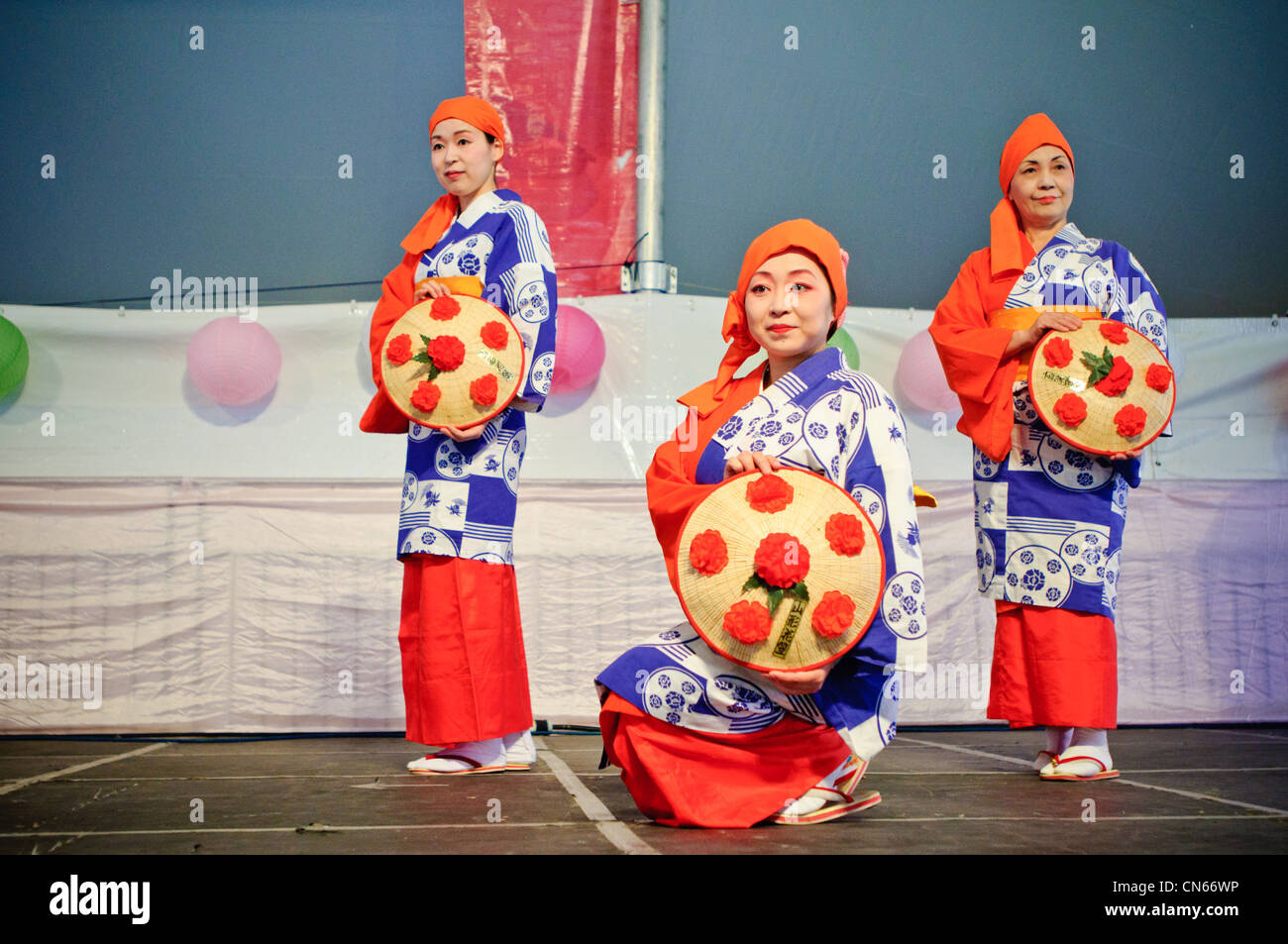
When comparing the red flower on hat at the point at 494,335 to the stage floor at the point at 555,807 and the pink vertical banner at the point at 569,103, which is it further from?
the pink vertical banner at the point at 569,103

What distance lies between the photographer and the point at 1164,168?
4.87 m

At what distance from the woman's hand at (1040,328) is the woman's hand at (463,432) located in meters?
1.41

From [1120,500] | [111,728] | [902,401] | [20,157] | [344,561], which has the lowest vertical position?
[111,728]

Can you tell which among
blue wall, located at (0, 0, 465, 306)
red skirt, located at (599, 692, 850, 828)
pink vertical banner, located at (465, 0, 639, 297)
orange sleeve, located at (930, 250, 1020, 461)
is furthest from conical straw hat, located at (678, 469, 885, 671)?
blue wall, located at (0, 0, 465, 306)

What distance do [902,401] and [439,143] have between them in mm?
2175

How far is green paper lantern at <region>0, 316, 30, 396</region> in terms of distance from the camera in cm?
405

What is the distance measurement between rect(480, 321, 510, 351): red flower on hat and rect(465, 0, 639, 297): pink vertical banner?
1.59 meters

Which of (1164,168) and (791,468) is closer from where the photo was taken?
(791,468)

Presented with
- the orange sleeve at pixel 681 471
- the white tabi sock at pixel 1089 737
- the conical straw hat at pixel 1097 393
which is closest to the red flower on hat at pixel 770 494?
the orange sleeve at pixel 681 471

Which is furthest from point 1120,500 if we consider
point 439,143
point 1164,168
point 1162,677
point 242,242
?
point 242,242

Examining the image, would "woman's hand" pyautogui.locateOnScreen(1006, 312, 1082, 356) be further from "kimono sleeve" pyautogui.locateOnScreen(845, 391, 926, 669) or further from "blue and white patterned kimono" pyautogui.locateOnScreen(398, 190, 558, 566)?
"blue and white patterned kimono" pyautogui.locateOnScreen(398, 190, 558, 566)
